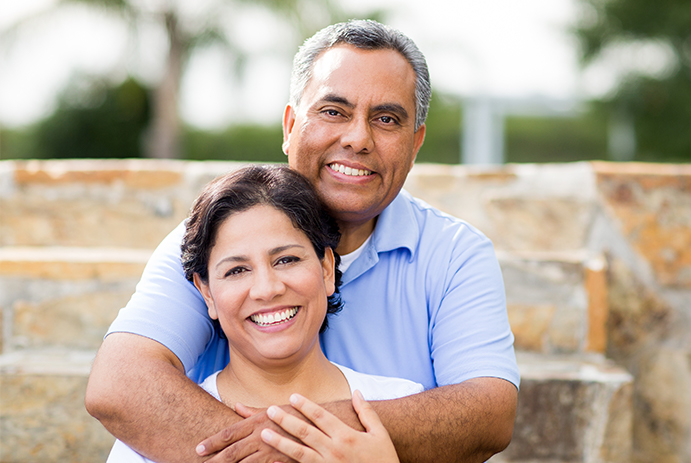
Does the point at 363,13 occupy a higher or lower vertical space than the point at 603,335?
higher

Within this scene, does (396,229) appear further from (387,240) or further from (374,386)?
(374,386)

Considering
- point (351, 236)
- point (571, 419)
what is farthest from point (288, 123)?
point (571, 419)

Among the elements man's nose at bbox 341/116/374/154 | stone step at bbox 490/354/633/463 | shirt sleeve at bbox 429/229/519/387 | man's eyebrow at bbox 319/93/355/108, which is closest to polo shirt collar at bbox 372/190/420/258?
shirt sleeve at bbox 429/229/519/387

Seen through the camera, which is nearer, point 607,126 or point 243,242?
point 243,242

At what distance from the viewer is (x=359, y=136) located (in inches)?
68.6

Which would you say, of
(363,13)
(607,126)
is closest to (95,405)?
(363,13)

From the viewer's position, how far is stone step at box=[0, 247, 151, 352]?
225 cm

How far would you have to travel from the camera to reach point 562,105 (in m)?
9.13

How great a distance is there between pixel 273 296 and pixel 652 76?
54.4ft

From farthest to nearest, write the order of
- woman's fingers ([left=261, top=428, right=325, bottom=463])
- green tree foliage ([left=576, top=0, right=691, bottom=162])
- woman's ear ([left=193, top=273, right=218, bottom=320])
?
green tree foliage ([left=576, top=0, right=691, bottom=162]), woman's ear ([left=193, top=273, right=218, bottom=320]), woman's fingers ([left=261, top=428, right=325, bottom=463])

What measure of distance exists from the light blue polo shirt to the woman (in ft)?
0.36

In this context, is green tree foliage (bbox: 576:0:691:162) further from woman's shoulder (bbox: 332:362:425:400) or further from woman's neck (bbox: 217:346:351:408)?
woman's neck (bbox: 217:346:351:408)

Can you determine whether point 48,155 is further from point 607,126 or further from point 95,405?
point 607,126

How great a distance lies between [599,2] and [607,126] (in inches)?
126
